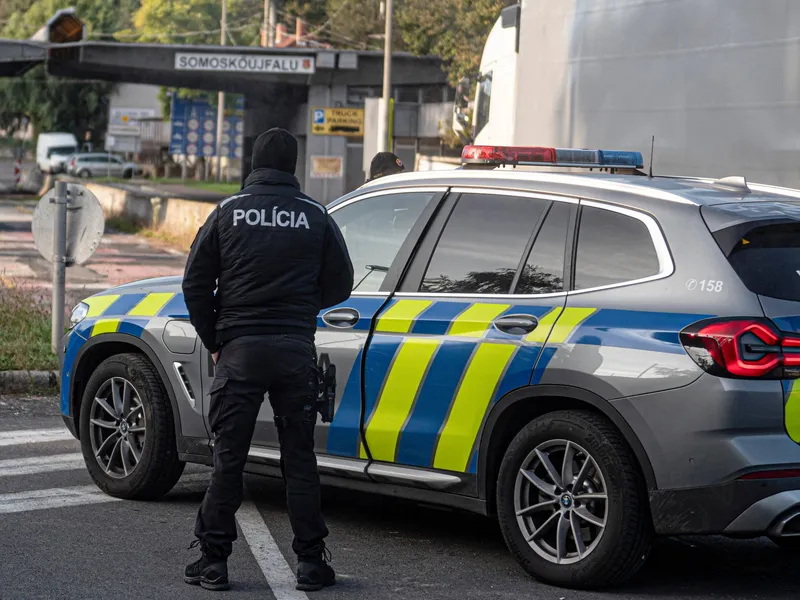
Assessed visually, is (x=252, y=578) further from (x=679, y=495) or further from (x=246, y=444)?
(x=679, y=495)

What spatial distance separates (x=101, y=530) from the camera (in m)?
6.16

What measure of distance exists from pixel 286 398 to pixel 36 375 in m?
5.58

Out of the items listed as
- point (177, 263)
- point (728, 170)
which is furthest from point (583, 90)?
point (177, 263)

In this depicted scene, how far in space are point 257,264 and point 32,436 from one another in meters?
3.91

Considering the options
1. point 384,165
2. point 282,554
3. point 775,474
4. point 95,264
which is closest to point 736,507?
point 775,474

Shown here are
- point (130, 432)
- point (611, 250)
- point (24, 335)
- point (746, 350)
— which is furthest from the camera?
point (24, 335)

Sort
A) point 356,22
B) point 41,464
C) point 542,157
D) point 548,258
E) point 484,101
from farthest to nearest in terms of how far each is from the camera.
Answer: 1. point 356,22
2. point 484,101
3. point 41,464
4. point 542,157
5. point 548,258

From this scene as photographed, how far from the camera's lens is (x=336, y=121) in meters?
33.8

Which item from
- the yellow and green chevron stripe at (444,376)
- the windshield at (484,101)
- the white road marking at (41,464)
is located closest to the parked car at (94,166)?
→ the windshield at (484,101)

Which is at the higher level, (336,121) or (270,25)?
(270,25)

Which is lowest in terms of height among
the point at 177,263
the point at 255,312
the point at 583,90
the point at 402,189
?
the point at 177,263

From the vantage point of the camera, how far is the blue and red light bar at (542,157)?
6.17m

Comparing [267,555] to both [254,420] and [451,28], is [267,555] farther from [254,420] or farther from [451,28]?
[451,28]

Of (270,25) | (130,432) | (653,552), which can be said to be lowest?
(653,552)
